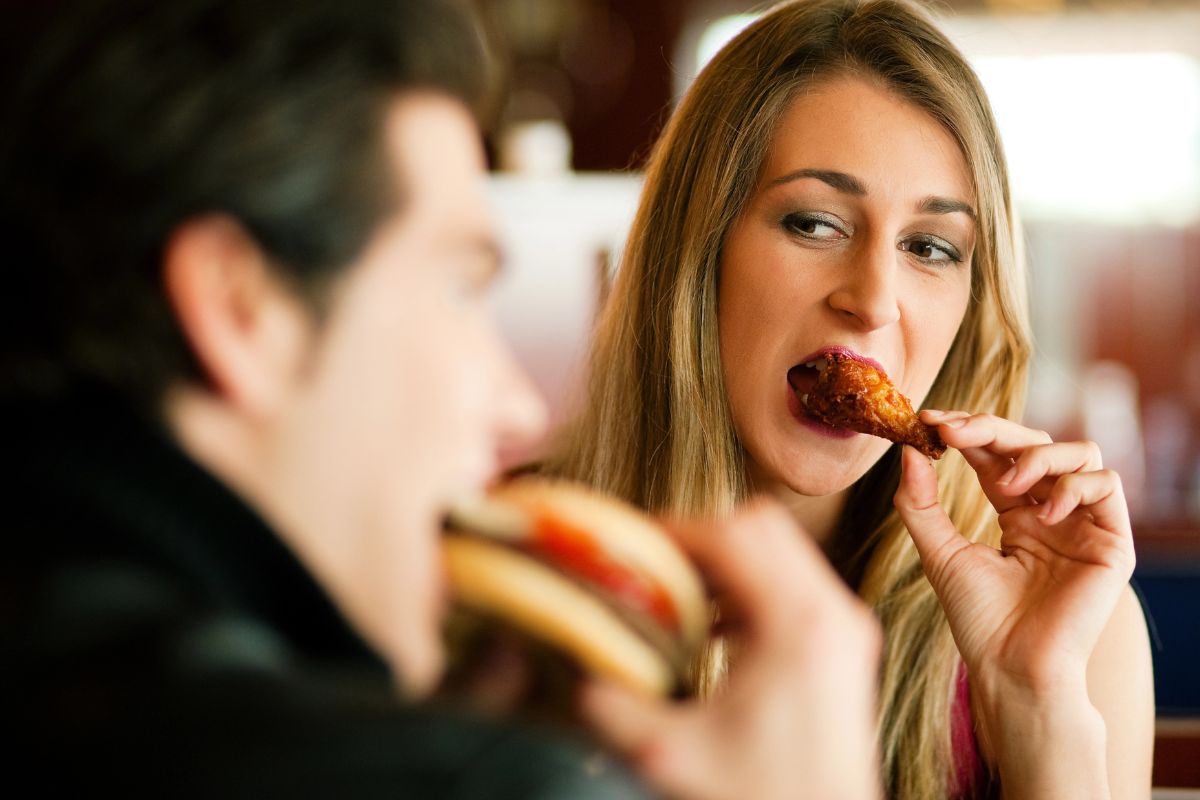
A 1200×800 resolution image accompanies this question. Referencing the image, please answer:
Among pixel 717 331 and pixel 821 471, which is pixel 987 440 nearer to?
pixel 821 471

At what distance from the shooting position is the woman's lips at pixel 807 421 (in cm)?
160

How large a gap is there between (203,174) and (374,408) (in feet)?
0.55

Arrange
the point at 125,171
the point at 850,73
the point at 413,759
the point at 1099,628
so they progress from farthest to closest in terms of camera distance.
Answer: the point at 850,73 < the point at 1099,628 < the point at 125,171 < the point at 413,759

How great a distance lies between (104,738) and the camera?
54 centimetres

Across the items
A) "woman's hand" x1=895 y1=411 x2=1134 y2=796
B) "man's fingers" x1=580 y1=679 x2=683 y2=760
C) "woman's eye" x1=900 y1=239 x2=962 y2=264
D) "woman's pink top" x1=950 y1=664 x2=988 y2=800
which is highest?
"woman's eye" x1=900 y1=239 x2=962 y2=264

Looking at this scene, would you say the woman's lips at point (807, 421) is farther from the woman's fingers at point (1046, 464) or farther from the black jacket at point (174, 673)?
the black jacket at point (174, 673)

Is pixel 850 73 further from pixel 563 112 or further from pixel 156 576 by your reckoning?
pixel 563 112

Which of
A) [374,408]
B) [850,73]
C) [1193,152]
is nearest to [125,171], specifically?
[374,408]

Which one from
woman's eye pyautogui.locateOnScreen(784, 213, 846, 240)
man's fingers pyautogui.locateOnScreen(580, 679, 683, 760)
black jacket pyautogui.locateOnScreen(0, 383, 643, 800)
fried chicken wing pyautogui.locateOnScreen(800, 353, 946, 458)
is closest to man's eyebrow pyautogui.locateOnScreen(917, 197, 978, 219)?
woman's eye pyautogui.locateOnScreen(784, 213, 846, 240)

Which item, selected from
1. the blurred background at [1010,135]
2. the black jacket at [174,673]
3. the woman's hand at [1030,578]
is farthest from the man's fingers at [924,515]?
the blurred background at [1010,135]

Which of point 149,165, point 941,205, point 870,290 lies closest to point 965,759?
point 870,290

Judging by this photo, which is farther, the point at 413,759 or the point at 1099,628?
the point at 1099,628

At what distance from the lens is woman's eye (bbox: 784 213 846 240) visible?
1.61 m

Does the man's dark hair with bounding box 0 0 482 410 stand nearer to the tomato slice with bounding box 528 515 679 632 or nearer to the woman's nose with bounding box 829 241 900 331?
the tomato slice with bounding box 528 515 679 632
